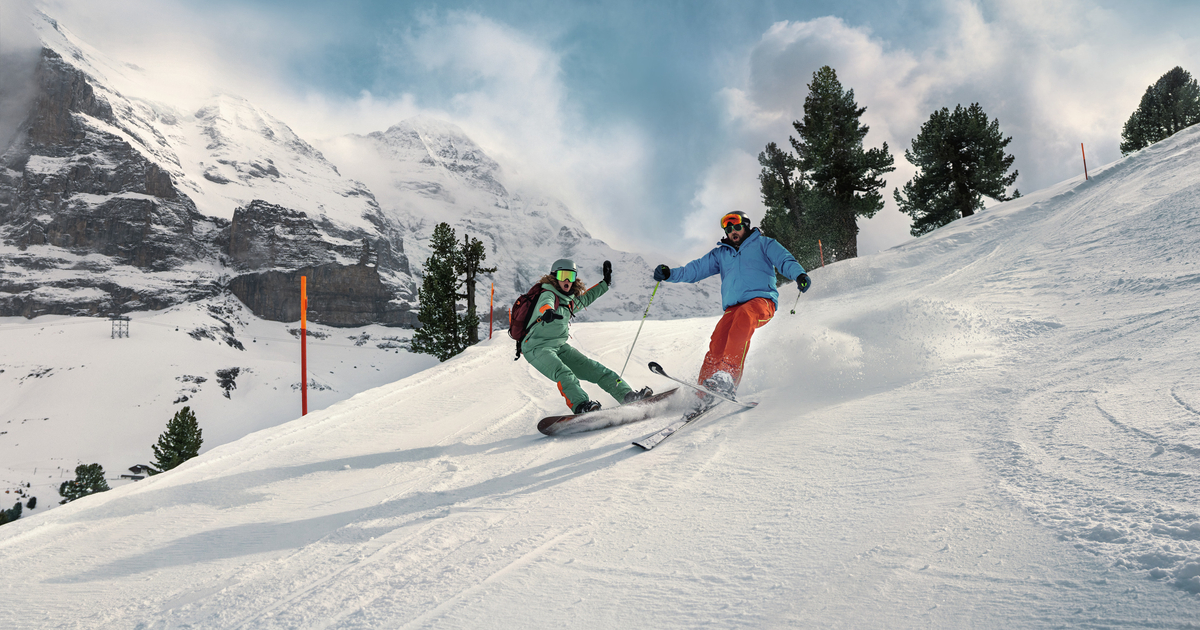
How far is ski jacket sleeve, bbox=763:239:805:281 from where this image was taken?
4871 mm

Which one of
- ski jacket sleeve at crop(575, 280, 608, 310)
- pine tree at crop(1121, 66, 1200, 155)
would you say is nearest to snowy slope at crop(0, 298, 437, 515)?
ski jacket sleeve at crop(575, 280, 608, 310)

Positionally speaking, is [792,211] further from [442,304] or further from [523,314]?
[523,314]

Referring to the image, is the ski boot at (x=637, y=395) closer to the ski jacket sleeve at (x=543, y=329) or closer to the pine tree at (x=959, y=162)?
the ski jacket sleeve at (x=543, y=329)

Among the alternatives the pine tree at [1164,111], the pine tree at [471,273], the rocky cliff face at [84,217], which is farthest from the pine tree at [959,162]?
the rocky cliff face at [84,217]

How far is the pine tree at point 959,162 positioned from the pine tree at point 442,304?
82.5 feet

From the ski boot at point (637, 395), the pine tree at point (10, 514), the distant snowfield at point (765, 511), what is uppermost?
the ski boot at point (637, 395)

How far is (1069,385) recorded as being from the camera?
10.0 feet

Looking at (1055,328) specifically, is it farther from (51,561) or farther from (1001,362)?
(51,561)

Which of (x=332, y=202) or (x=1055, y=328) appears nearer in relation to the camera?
(x=1055, y=328)

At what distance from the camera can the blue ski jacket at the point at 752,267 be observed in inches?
199

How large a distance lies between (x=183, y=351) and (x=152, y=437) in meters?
23.3

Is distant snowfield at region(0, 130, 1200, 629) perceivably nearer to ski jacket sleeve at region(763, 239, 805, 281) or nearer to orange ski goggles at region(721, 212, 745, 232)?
ski jacket sleeve at region(763, 239, 805, 281)

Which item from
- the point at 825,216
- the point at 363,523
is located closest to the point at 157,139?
the point at 825,216

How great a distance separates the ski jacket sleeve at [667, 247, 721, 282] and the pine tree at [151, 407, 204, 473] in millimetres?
37694
